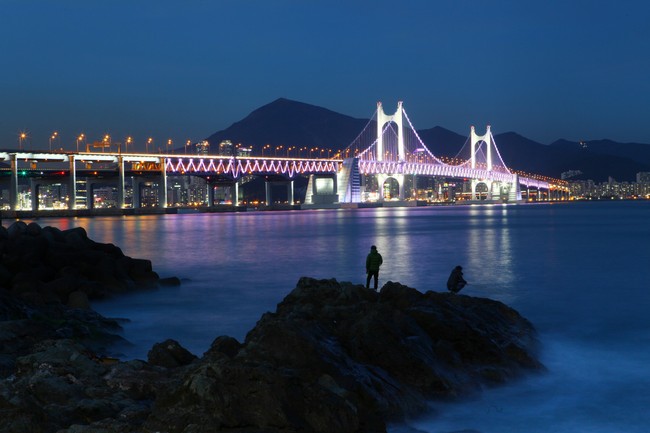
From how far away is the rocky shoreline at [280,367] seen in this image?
3.78 m

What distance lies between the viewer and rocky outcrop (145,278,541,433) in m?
3.79

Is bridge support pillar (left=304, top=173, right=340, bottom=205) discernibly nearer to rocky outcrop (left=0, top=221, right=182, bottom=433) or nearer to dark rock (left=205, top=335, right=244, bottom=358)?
rocky outcrop (left=0, top=221, right=182, bottom=433)

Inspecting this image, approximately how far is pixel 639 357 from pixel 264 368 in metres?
4.77

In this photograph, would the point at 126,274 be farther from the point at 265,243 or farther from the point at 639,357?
the point at 265,243

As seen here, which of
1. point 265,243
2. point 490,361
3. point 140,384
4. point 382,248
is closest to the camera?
point 140,384

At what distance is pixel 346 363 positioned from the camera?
16.9ft

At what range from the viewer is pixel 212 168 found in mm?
92250

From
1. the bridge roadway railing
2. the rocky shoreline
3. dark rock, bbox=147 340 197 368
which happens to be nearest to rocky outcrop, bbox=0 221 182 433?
the rocky shoreline

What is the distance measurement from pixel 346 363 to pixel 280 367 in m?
0.74

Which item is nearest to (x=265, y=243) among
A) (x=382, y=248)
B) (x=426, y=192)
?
(x=382, y=248)

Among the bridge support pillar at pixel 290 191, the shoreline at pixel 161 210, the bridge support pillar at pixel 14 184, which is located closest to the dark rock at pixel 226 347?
the shoreline at pixel 161 210

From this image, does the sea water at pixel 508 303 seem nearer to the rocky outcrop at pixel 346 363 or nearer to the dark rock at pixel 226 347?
the rocky outcrop at pixel 346 363

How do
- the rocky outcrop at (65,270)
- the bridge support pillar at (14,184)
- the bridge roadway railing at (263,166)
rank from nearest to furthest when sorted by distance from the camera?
the rocky outcrop at (65,270) < the bridge support pillar at (14,184) < the bridge roadway railing at (263,166)

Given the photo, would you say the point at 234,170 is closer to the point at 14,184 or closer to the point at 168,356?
the point at 14,184
